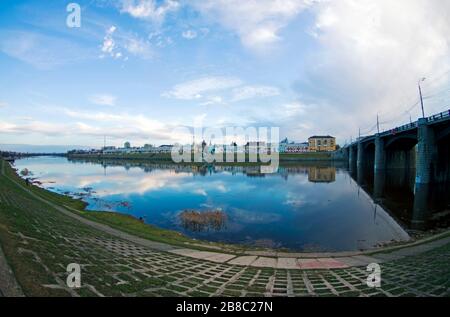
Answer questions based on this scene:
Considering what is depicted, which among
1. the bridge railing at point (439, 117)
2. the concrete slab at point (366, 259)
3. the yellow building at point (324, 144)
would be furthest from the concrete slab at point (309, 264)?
the yellow building at point (324, 144)

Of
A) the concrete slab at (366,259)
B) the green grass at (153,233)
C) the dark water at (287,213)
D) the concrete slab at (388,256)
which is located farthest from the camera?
the dark water at (287,213)

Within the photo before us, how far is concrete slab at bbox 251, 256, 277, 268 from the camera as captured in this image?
12.0 metres

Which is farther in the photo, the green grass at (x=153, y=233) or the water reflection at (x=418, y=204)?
the water reflection at (x=418, y=204)

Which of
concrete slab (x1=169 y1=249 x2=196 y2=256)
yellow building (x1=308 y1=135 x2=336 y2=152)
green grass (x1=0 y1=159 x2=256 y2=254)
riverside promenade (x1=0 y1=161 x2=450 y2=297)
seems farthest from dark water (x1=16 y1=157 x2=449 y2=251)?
yellow building (x1=308 y1=135 x2=336 y2=152)

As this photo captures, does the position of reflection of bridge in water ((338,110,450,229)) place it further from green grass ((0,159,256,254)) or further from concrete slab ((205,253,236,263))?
concrete slab ((205,253,236,263))

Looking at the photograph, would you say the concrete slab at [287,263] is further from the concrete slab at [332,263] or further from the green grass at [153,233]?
the green grass at [153,233]

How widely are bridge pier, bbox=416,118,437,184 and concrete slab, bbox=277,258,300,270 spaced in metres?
51.4

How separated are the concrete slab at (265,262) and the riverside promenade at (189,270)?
0.05 m

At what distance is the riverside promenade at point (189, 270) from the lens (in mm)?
7594

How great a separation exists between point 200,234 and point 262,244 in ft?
20.2

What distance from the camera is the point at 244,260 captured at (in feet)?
42.1
